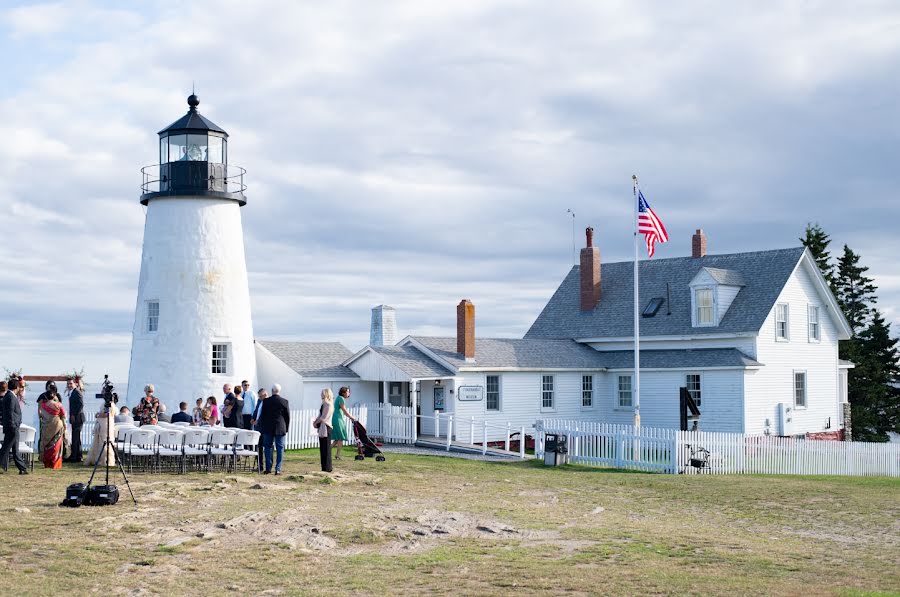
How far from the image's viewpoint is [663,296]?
42906 mm

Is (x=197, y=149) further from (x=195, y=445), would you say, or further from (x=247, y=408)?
(x=195, y=445)

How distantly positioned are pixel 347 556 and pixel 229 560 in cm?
140

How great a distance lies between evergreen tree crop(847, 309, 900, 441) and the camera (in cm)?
5128

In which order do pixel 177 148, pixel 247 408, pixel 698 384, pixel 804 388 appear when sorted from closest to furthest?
1. pixel 247 408
2. pixel 177 148
3. pixel 698 384
4. pixel 804 388

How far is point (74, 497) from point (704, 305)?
96.7 ft

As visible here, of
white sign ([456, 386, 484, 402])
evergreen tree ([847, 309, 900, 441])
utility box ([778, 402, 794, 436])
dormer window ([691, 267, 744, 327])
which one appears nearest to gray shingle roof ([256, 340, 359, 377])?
white sign ([456, 386, 484, 402])

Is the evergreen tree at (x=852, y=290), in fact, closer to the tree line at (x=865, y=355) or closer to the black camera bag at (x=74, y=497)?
the tree line at (x=865, y=355)

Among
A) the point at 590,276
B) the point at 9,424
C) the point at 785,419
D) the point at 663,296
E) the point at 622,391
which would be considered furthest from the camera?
the point at 590,276

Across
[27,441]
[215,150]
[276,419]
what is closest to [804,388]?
[215,150]

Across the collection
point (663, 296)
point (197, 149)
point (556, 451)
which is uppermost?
point (197, 149)

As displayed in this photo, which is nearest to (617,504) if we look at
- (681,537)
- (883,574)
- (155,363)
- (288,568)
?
(681,537)

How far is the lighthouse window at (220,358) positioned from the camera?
109 feet

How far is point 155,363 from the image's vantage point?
32.6 meters

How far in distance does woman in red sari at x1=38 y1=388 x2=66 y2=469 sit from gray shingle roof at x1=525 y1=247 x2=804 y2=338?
83.3 feet
